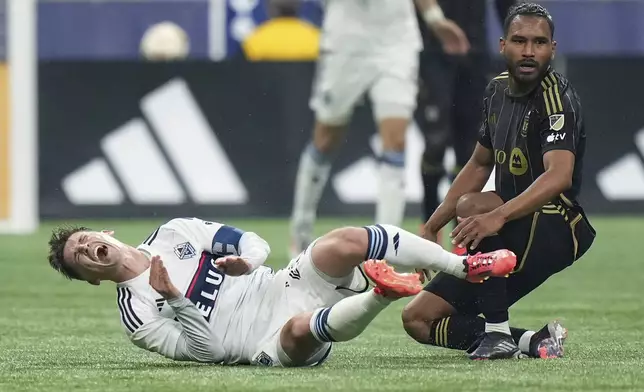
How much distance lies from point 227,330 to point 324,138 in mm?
4467

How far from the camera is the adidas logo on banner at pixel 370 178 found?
42.1 feet

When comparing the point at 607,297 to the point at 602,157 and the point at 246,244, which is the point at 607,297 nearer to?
the point at 246,244

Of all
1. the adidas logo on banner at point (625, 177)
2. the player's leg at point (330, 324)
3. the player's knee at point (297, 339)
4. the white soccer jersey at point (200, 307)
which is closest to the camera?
the player's leg at point (330, 324)

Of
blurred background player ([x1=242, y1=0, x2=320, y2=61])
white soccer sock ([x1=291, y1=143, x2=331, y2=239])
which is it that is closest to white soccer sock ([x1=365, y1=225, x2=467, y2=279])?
white soccer sock ([x1=291, y1=143, x2=331, y2=239])

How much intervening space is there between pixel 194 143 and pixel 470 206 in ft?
23.8

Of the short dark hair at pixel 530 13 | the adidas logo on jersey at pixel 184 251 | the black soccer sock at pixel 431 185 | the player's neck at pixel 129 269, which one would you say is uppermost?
the short dark hair at pixel 530 13

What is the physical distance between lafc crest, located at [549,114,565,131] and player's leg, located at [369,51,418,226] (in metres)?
3.84

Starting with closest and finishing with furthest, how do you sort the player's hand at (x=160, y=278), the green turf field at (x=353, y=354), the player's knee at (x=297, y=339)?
1. the green turf field at (x=353, y=354)
2. the player's hand at (x=160, y=278)
3. the player's knee at (x=297, y=339)

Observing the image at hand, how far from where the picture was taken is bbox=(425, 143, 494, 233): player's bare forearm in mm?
6059

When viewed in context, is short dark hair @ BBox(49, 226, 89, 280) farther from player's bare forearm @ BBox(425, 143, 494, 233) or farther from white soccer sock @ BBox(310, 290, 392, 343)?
player's bare forearm @ BBox(425, 143, 494, 233)

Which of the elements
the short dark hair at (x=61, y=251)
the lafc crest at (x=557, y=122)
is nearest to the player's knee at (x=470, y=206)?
the lafc crest at (x=557, y=122)

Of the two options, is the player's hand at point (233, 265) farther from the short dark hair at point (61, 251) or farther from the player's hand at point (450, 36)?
the player's hand at point (450, 36)

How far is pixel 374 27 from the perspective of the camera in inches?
388

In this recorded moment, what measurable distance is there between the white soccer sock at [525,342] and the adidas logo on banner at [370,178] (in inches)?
272
